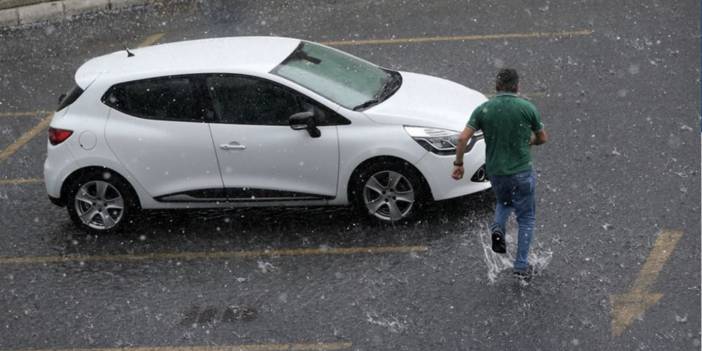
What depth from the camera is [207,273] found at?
8.48 m

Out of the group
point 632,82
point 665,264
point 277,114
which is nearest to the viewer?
point 665,264

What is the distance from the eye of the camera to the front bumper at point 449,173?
8766 millimetres

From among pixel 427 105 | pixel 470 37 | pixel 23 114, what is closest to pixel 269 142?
pixel 427 105

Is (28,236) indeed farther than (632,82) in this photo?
No

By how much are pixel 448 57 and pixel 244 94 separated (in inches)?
210

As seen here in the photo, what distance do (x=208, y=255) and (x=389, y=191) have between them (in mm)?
1653

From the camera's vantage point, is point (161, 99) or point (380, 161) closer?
point (380, 161)

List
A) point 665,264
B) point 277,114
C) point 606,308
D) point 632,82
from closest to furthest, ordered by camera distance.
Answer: point 606,308 < point 665,264 < point 277,114 < point 632,82

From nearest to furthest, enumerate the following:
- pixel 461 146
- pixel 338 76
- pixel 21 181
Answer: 1. pixel 461 146
2. pixel 338 76
3. pixel 21 181

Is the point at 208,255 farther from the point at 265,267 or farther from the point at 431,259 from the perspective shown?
the point at 431,259

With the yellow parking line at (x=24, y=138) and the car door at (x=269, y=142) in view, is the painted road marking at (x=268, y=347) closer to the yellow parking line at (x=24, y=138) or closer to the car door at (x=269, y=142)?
the car door at (x=269, y=142)

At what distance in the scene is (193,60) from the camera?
9234 mm

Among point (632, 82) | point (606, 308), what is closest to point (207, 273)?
point (606, 308)

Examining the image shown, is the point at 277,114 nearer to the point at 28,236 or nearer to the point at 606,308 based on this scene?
the point at 28,236
